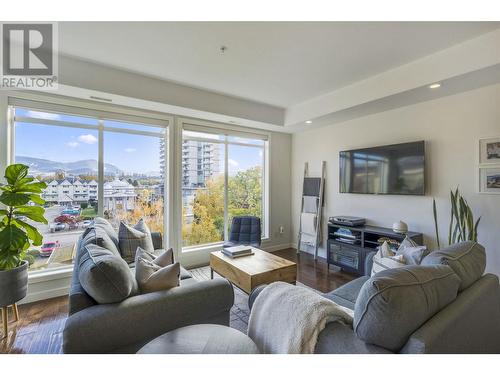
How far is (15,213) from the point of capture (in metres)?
2.19

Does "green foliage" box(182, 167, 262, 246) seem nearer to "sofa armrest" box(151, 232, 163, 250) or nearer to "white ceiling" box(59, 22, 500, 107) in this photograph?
"sofa armrest" box(151, 232, 163, 250)

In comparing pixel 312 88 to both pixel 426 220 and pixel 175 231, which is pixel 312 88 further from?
pixel 175 231

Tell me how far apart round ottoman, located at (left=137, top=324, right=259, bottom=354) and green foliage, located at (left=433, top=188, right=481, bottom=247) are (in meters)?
2.66

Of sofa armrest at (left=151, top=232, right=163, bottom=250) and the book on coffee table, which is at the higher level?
sofa armrest at (left=151, top=232, right=163, bottom=250)

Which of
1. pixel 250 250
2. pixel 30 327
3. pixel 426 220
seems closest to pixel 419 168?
pixel 426 220

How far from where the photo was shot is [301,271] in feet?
12.1

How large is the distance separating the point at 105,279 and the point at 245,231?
269cm

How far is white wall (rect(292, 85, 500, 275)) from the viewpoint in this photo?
2.63 meters

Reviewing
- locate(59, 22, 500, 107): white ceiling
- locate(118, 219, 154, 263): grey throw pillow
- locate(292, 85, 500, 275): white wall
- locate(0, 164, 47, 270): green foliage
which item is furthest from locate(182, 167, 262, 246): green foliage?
locate(0, 164, 47, 270): green foliage

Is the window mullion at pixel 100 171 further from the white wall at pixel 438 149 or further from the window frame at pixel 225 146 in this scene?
the white wall at pixel 438 149

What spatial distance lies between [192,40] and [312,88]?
1806 millimetres

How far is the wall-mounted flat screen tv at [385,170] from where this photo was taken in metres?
3.09
